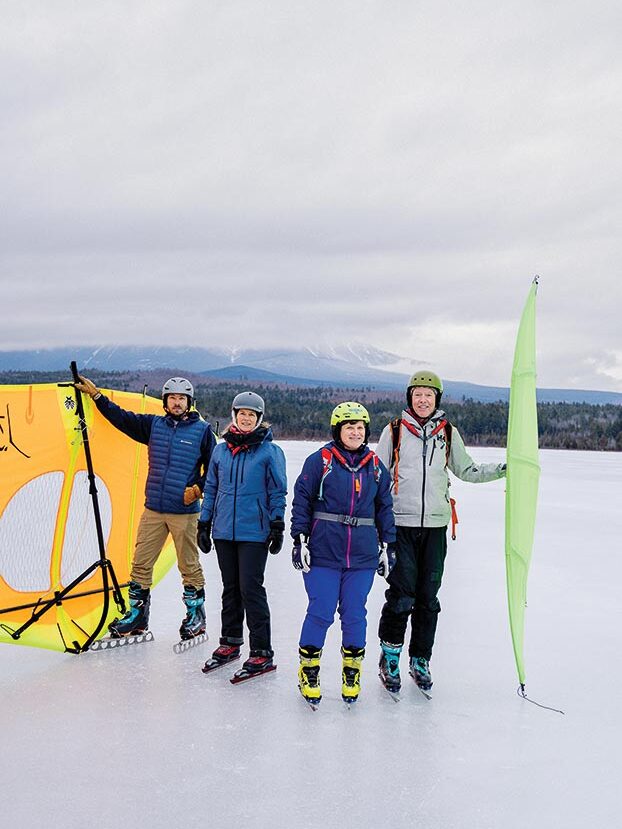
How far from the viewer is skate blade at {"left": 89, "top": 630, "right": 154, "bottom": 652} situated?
13.5 feet

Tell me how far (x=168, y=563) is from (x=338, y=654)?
4.87 feet

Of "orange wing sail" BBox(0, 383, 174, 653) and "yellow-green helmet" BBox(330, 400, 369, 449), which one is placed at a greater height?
"yellow-green helmet" BBox(330, 400, 369, 449)

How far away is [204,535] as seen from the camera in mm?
3805

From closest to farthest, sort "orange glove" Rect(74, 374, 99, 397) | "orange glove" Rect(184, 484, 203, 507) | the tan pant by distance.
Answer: "orange glove" Rect(74, 374, 99, 397) < "orange glove" Rect(184, 484, 203, 507) < the tan pant

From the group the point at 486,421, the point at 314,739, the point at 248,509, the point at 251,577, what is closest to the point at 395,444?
the point at 248,509

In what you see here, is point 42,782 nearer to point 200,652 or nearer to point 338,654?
point 200,652

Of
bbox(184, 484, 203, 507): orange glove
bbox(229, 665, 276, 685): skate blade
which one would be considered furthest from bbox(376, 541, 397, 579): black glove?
bbox(184, 484, 203, 507): orange glove

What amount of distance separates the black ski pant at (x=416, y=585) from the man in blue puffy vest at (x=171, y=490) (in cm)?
131

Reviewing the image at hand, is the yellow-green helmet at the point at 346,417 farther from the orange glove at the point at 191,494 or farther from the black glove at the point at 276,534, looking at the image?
the orange glove at the point at 191,494

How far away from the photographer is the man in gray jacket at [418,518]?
3652 millimetres

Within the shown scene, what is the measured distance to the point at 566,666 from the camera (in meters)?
4.05

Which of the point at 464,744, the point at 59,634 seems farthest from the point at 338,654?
the point at 59,634

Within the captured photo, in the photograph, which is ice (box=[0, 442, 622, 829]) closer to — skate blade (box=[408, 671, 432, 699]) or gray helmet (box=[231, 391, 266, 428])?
skate blade (box=[408, 671, 432, 699])

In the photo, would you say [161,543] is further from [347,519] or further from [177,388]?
[347,519]
